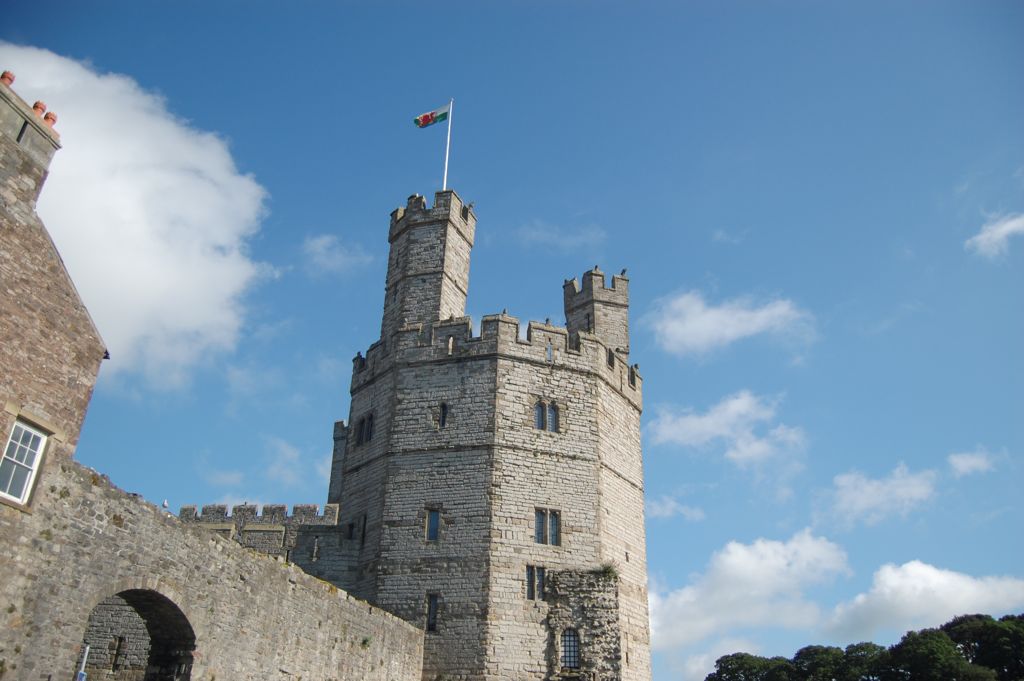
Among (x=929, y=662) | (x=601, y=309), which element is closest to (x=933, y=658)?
(x=929, y=662)

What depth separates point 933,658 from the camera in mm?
49375

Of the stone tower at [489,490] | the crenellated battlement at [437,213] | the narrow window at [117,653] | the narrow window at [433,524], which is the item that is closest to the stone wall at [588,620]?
the stone tower at [489,490]

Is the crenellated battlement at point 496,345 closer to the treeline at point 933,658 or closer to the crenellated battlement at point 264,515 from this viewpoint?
the crenellated battlement at point 264,515

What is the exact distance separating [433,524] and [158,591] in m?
10.8

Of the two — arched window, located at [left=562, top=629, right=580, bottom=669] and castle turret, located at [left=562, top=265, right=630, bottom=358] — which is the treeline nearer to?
castle turret, located at [left=562, top=265, right=630, bottom=358]

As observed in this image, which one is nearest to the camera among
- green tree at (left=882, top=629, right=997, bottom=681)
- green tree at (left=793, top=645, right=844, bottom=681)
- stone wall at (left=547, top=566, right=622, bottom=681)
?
stone wall at (left=547, top=566, right=622, bottom=681)

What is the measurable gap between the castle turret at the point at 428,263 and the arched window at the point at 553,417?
16.0 ft

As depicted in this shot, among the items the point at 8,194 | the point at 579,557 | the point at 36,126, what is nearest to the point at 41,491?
the point at 8,194

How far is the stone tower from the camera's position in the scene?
71.4ft

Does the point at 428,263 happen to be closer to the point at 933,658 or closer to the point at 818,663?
the point at 933,658

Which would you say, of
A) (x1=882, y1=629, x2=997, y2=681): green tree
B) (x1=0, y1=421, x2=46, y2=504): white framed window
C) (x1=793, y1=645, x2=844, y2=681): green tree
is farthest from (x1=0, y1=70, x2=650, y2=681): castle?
(x1=793, y1=645, x2=844, y2=681): green tree

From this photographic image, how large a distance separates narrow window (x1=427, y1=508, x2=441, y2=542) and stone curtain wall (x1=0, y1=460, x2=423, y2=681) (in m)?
4.28

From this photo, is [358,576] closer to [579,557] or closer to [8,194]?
[579,557]

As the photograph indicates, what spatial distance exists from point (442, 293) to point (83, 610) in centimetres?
1670
